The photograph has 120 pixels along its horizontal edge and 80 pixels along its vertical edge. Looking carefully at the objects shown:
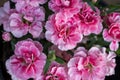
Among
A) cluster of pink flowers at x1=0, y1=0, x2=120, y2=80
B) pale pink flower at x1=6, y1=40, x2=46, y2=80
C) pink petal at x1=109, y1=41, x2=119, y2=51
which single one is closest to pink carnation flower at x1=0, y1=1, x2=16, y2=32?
cluster of pink flowers at x1=0, y1=0, x2=120, y2=80

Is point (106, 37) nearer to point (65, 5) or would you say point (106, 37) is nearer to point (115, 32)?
point (115, 32)

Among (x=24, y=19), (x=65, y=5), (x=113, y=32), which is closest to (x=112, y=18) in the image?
(x=113, y=32)

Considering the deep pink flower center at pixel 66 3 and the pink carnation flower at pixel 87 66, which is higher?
the deep pink flower center at pixel 66 3

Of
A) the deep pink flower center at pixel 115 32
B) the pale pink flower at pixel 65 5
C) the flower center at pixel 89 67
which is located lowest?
the flower center at pixel 89 67

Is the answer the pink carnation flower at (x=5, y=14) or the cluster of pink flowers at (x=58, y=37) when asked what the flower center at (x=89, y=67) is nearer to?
the cluster of pink flowers at (x=58, y=37)

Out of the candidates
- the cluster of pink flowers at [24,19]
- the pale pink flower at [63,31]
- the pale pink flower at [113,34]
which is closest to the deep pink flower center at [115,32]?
the pale pink flower at [113,34]

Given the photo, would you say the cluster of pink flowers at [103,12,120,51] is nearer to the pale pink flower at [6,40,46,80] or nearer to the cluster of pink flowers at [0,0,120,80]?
the cluster of pink flowers at [0,0,120,80]
